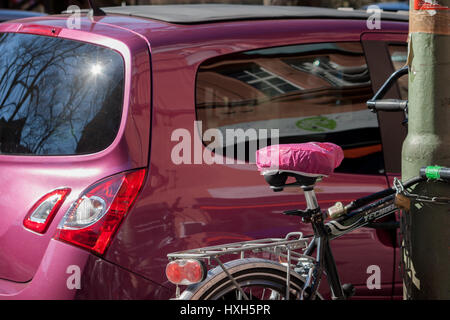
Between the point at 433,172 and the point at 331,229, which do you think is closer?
the point at 433,172

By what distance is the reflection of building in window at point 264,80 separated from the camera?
3.46 meters

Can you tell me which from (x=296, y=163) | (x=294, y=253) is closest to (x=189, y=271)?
(x=294, y=253)

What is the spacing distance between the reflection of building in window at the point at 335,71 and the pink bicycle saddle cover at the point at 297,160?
952mm

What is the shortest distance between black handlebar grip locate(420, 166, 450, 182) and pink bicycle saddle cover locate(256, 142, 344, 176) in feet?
1.08

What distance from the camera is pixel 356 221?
2.96 meters

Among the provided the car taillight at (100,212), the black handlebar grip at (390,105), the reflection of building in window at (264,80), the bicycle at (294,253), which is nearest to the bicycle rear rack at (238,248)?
the bicycle at (294,253)

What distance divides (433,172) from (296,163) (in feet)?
1.61

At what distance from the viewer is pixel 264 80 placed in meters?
3.54

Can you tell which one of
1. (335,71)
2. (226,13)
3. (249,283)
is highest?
(226,13)

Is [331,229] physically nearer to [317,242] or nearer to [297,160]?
[317,242]

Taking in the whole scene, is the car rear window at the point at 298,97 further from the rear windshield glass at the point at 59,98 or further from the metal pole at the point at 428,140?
the metal pole at the point at 428,140

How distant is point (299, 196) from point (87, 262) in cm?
98

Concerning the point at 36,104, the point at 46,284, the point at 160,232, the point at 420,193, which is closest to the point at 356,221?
the point at 420,193

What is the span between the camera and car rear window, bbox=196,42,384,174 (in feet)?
11.0
